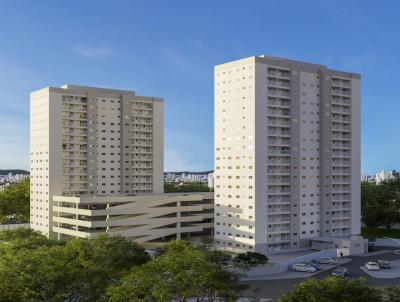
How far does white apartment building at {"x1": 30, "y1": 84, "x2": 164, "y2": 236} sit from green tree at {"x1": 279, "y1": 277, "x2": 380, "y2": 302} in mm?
56718

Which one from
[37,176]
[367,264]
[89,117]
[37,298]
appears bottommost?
[367,264]

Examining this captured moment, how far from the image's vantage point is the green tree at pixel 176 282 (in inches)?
1107

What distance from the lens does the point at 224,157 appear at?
67.2 metres

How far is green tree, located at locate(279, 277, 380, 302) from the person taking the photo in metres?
26.2

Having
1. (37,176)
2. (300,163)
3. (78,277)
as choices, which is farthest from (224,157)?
(78,277)

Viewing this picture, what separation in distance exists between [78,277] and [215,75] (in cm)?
4226

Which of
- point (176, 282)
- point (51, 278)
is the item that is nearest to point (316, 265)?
point (176, 282)

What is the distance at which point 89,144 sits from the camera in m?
80.2

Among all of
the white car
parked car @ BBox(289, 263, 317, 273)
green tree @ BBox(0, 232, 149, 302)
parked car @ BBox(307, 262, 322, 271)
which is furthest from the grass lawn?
green tree @ BBox(0, 232, 149, 302)

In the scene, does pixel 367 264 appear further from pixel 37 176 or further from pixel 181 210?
pixel 37 176

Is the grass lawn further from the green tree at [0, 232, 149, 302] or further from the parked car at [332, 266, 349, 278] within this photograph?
the green tree at [0, 232, 149, 302]

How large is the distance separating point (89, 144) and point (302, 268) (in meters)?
41.4

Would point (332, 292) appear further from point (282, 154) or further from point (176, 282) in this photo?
point (282, 154)

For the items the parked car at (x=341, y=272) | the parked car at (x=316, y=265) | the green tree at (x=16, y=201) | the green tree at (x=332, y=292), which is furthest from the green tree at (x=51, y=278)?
the green tree at (x=16, y=201)
